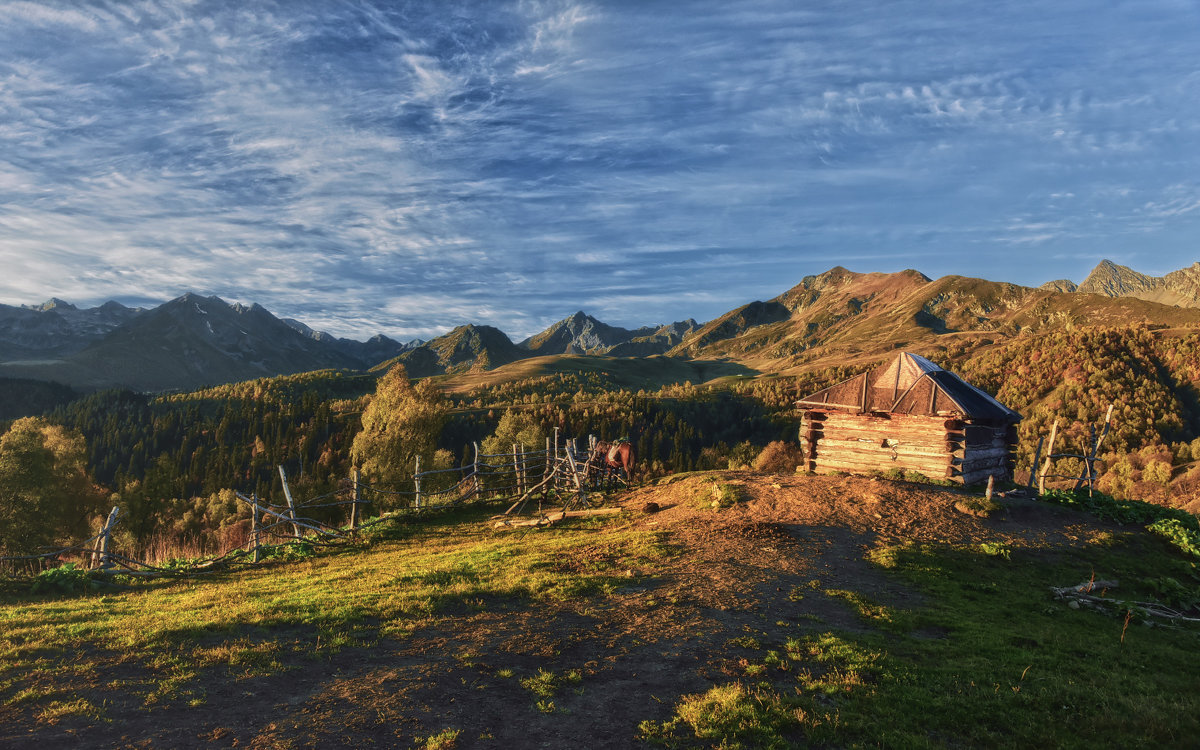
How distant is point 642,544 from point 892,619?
6.66 m

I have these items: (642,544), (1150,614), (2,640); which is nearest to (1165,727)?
(1150,614)

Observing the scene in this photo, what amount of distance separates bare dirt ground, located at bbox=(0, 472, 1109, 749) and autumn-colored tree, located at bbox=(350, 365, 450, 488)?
83.4ft

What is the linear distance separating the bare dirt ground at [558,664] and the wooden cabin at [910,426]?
238 inches

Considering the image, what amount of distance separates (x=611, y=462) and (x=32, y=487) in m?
41.3

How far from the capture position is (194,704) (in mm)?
6668

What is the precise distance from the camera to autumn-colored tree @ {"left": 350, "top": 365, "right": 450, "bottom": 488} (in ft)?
117

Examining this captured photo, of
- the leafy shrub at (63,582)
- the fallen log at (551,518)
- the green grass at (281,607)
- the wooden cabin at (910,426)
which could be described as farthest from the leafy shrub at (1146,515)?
the leafy shrub at (63,582)

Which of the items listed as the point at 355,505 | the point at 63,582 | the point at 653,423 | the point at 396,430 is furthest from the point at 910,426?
the point at 653,423

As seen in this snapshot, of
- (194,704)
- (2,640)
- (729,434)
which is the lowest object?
(729,434)

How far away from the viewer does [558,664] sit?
799 centimetres

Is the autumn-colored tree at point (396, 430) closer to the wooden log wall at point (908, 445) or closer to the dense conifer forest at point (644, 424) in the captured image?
the dense conifer forest at point (644, 424)

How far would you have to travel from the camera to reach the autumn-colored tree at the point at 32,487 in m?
33.9

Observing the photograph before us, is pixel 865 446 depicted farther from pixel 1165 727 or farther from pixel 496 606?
pixel 496 606

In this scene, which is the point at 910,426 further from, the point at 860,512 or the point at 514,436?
the point at 514,436
